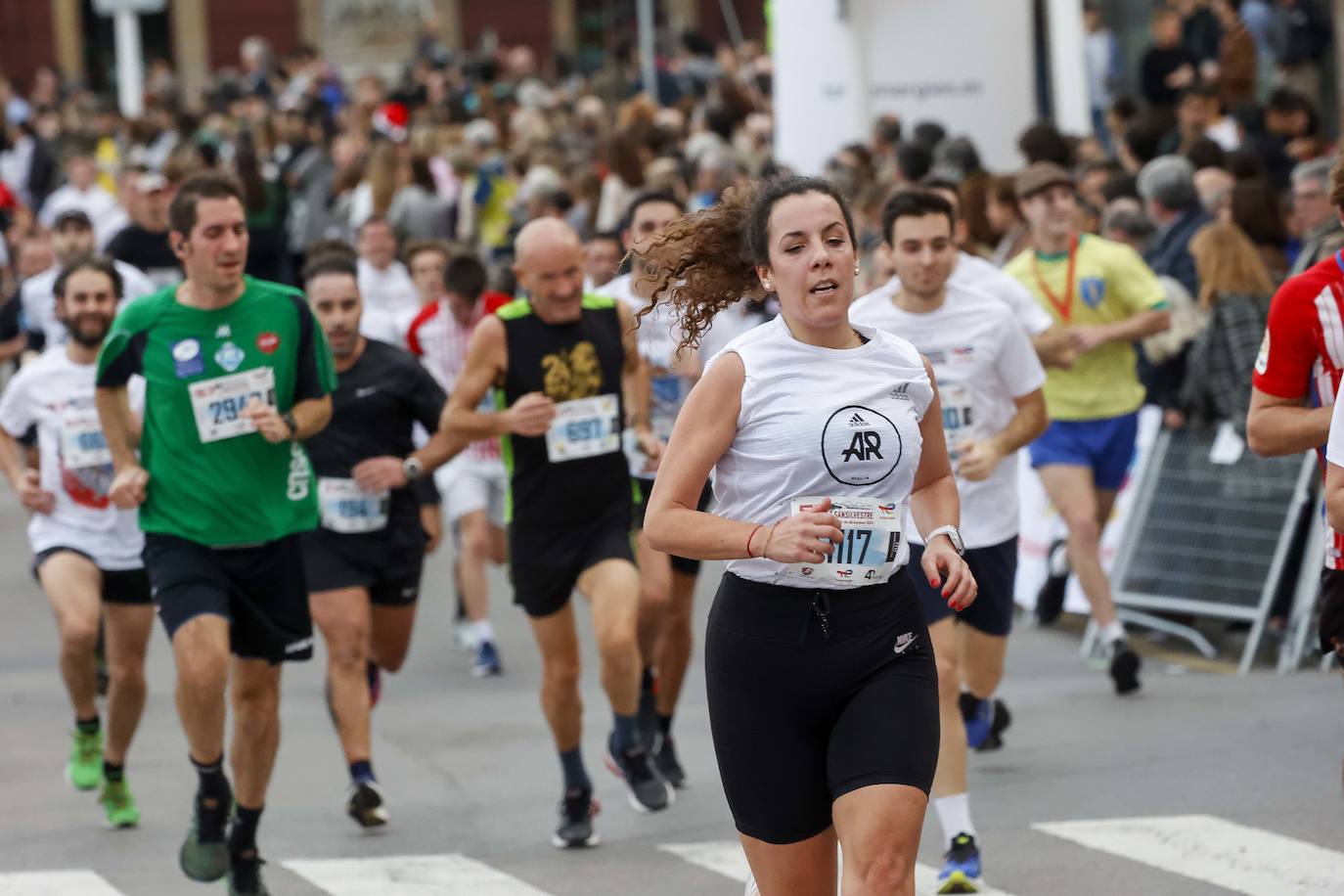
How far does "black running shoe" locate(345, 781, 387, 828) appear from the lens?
8.38m

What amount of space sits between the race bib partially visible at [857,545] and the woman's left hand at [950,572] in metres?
0.13

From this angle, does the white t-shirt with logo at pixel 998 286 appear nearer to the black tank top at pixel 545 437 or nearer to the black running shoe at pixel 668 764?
the black tank top at pixel 545 437

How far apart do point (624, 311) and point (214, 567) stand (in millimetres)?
2010

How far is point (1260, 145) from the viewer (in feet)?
48.4

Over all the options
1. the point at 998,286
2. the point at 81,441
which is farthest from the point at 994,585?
the point at 81,441

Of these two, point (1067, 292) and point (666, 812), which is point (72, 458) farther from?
point (1067, 292)

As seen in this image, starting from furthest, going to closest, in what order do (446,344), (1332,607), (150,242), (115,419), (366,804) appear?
1. (150,242)
2. (446,344)
3. (366,804)
4. (115,419)
5. (1332,607)

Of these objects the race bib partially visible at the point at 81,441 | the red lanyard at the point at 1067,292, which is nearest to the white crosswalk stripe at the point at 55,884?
the race bib partially visible at the point at 81,441

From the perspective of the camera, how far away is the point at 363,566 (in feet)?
28.8

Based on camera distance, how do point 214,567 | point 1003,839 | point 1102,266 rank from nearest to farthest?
point 214,567 → point 1003,839 → point 1102,266

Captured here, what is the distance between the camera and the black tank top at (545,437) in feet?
26.6

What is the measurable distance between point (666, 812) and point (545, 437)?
4.98 feet

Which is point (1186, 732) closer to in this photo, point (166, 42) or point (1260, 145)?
point (1260, 145)

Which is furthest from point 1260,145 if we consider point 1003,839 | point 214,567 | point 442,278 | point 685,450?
point 685,450
